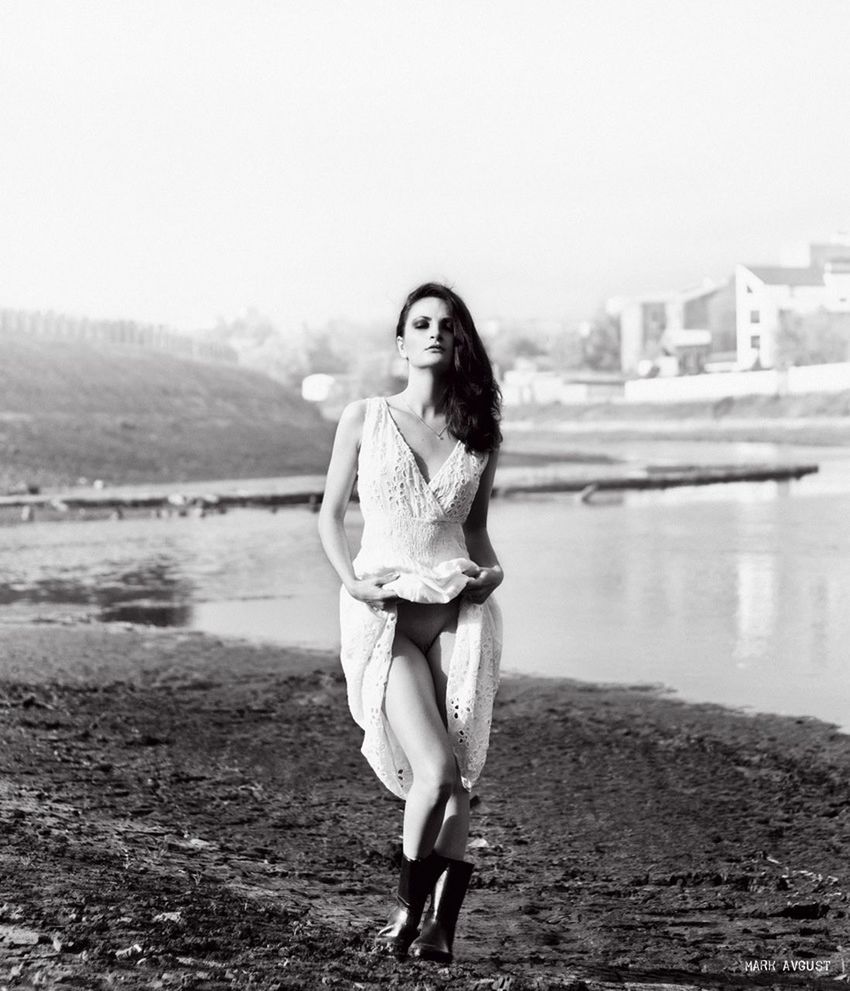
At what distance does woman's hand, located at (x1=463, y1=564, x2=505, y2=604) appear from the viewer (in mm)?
3859

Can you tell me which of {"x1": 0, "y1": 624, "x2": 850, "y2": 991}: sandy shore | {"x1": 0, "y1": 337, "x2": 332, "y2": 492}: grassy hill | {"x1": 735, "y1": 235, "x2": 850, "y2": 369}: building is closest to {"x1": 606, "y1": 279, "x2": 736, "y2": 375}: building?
{"x1": 735, "y1": 235, "x2": 850, "y2": 369}: building

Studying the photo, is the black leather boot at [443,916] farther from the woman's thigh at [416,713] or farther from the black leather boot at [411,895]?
the woman's thigh at [416,713]

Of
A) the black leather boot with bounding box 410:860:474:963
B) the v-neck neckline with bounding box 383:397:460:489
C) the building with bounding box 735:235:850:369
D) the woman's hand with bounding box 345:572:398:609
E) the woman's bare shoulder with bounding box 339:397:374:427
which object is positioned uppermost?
the building with bounding box 735:235:850:369

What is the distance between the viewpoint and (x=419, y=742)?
3770 mm

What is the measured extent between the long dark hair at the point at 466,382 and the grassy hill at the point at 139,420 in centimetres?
2958

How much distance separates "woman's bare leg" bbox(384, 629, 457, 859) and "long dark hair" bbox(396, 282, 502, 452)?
531mm

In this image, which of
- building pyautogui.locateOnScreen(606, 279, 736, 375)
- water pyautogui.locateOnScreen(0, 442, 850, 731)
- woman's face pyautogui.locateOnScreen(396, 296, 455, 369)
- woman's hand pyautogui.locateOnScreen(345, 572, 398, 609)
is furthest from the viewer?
building pyautogui.locateOnScreen(606, 279, 736, 375)

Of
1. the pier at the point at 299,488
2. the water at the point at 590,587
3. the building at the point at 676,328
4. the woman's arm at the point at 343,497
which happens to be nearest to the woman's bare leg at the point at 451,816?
the woman's arm at the point at 343,497

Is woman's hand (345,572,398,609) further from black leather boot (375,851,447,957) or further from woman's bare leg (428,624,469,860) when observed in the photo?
black leather boot (375,851,447,957)

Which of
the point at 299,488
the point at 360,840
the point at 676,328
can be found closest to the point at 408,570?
the point at 360,840

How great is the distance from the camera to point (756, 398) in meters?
67.9

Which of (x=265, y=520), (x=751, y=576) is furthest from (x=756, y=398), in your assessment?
(x=751, y=576)

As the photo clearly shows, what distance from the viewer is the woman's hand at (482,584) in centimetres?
386

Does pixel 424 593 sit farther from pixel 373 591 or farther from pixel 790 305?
pixel 790 305
